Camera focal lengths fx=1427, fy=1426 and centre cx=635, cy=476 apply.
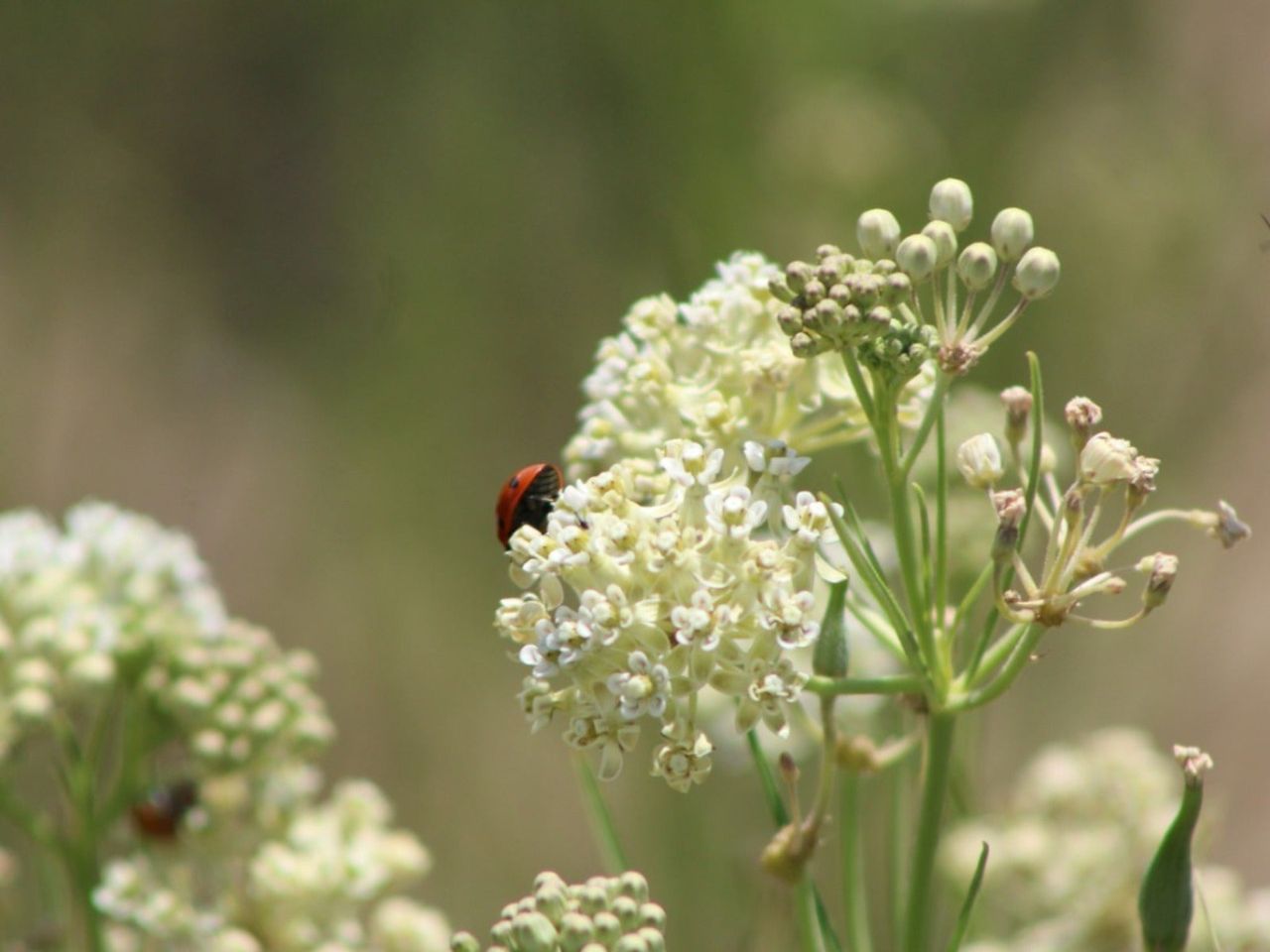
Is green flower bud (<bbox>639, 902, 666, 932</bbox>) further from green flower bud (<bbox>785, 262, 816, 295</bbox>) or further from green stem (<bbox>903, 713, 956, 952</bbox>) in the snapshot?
green flower bud (<bbox>785, 262, 816, 295</bbox>)

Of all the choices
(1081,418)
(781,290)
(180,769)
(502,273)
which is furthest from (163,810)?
(502,273)

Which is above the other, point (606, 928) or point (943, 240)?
point (943, 240)

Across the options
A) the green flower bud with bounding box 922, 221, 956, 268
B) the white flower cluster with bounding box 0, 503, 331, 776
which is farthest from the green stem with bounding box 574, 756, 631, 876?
the green flower bud with bounding box 922, 221, 956, 268

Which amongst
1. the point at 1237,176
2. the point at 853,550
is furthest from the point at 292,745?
the point at 1237,176

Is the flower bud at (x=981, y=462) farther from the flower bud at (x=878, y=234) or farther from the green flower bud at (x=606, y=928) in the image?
the green flower bud at (x=606, y=928)

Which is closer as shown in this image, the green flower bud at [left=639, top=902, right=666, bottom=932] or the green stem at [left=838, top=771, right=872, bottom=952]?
the green flower bud at [left=639, top=902, right=666, bottom=932]

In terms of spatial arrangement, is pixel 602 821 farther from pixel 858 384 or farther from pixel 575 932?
pixel 858 384
